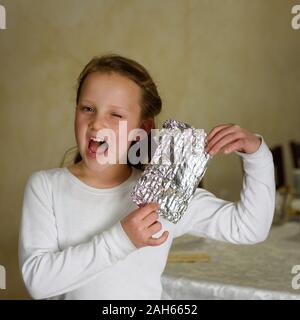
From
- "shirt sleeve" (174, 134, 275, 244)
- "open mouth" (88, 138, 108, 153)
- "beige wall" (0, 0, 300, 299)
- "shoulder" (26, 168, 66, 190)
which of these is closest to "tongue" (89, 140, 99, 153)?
"open mouth" (88, 138, 108, 153)

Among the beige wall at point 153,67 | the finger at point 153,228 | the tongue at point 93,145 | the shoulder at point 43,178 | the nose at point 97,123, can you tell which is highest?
the beige wall at point 153,67

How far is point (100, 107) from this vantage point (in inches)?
33.9

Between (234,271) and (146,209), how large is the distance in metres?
0.43

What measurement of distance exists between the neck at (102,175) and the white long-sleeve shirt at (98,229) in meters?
0.01

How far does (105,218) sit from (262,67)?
2.72 meters

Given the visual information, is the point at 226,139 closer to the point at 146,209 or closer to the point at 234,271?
the point at 146,209

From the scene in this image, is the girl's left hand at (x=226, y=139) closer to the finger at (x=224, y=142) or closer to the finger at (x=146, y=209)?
the finger at (x=224, y=142)

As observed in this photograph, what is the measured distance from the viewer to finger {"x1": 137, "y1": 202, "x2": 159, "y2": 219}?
799 millimetres

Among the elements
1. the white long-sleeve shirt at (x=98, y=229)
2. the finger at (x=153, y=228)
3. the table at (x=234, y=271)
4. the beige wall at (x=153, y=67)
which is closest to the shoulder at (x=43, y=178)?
the white long-sleeve shirt at (x=98, y=229)

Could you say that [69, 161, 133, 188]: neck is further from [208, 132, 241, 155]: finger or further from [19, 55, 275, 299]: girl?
[208, 132, 241, 155]: finger

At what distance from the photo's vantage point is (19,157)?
2.02m

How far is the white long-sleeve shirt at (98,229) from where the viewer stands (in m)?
0.81

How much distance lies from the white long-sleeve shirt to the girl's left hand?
4cm

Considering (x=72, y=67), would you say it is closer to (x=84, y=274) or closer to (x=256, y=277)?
(x=256, y=277)
